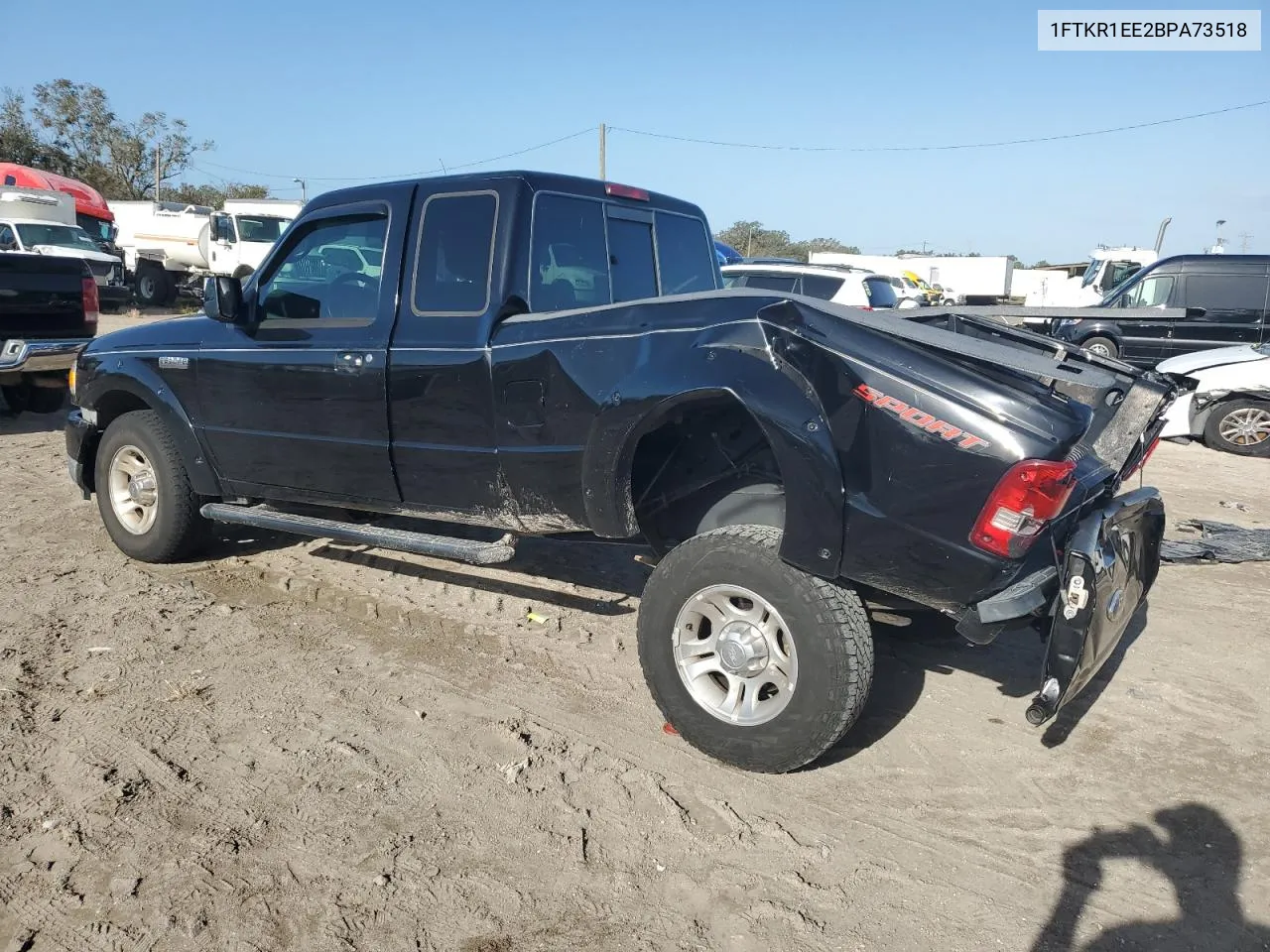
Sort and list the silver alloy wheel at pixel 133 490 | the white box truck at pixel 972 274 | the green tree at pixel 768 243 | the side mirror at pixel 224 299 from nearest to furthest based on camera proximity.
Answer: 1. the side mirror at pixel 224 299
2. the silver alloy wheel at pixel 133 490
3. the white box truck at pixel 972 274
4. the green tree at pixel 768 243

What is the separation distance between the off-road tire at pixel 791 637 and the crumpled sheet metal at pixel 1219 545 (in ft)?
12.5

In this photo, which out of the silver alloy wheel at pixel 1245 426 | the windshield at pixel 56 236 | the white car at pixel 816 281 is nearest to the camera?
the silver alloy wheel at pixel 1245 426

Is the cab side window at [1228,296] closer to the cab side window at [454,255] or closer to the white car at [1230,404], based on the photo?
the white car at [1230,404]

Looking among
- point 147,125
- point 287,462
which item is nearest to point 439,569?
point 287,462

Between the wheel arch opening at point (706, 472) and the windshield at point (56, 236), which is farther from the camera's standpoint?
the windshield at point (56, 236)

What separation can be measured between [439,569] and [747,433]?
2.55 metres

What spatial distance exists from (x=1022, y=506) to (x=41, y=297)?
9.03m

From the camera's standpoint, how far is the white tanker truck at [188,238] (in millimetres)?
23906

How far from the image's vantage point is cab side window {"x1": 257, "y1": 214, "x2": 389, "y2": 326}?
14.4 feet

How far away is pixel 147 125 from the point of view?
48000 mm

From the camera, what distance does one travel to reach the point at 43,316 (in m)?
8.73

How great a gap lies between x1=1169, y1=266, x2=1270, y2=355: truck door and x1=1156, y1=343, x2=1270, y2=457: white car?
119 inches

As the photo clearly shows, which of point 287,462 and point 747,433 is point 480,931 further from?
point 287,462

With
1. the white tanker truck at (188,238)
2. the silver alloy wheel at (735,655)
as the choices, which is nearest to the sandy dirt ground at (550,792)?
the silver alloy wheel at (735,655)
